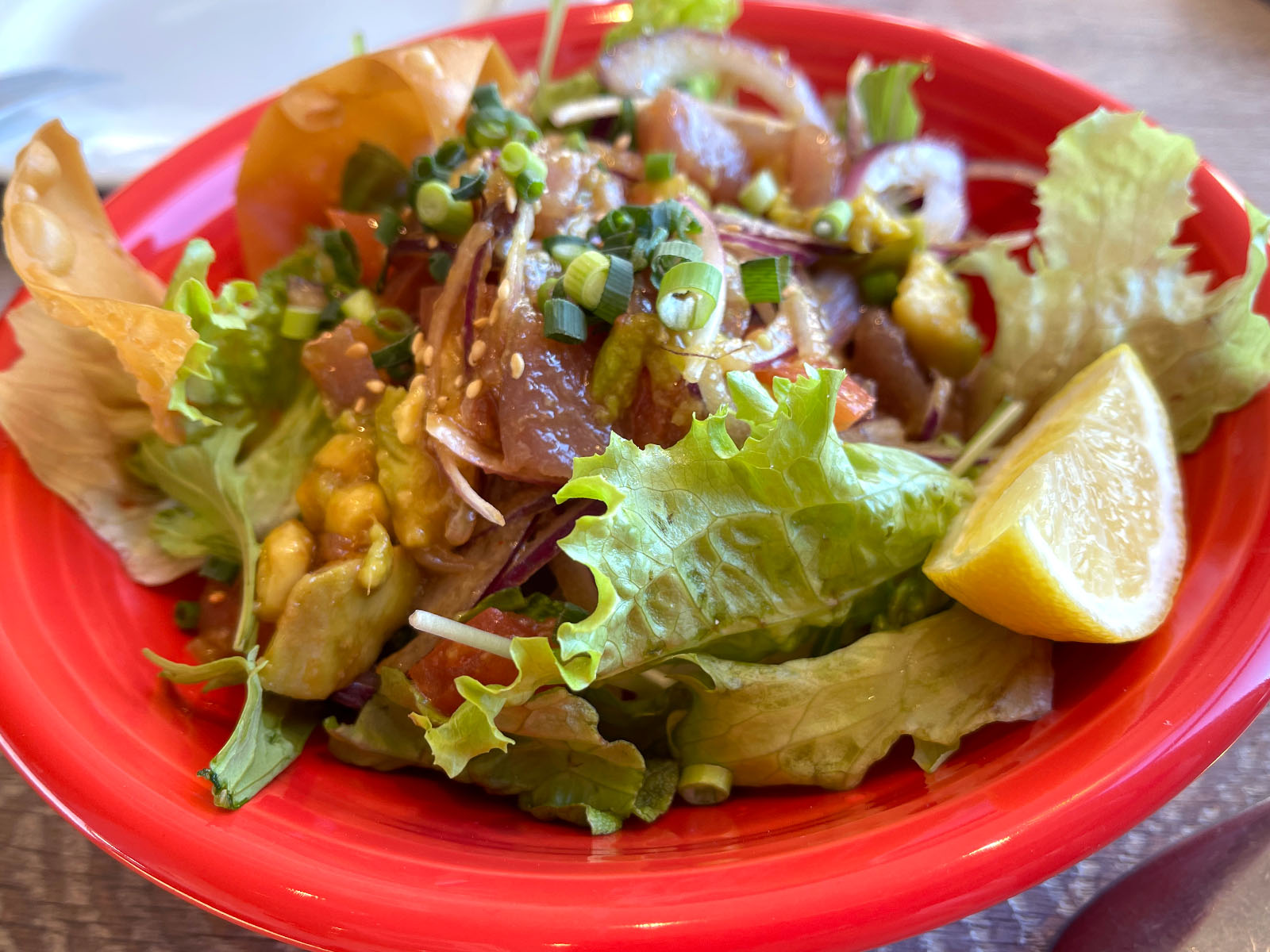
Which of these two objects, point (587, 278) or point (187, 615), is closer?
point (587, 278)

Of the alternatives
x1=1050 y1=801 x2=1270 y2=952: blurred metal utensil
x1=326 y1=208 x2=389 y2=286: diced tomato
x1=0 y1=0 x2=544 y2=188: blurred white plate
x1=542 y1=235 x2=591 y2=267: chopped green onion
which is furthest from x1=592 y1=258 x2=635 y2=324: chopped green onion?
x1=0 y1=0 x2=544 y2=188: blurred white plate

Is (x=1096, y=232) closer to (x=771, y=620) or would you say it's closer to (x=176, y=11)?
(x=771, y=620)

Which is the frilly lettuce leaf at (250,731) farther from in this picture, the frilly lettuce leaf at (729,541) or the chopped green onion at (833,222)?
the chopped green onion at (833,222)

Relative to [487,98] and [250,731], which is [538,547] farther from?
[487,98]

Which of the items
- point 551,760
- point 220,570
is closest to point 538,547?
point 551,760

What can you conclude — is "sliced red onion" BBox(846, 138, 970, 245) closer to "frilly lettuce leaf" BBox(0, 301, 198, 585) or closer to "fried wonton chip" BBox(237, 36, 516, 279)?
"fried wonton chip" BBox(237, 36, 516, 279)

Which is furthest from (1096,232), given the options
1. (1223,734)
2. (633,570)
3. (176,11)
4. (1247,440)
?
(176,11)
